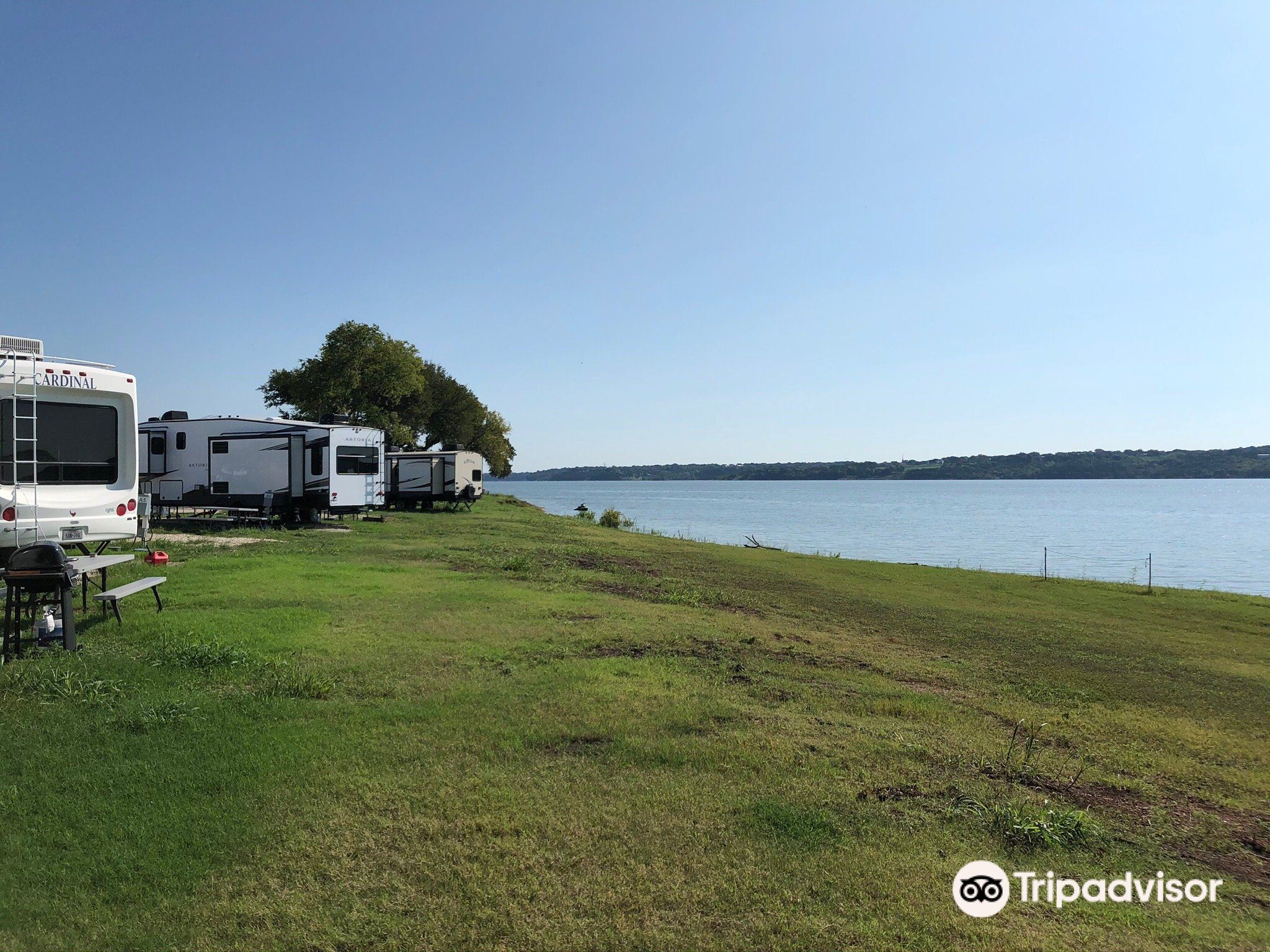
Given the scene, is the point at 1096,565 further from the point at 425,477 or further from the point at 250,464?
the point at 250,464

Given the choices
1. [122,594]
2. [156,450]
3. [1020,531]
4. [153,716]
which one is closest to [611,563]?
[122,594]

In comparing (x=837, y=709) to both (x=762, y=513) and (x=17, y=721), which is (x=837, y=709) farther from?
(x=762, y=513)

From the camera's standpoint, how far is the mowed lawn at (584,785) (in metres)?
3.44

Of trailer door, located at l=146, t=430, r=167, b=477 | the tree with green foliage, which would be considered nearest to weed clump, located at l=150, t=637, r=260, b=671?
trailer door, located at l=146, t=430, r=167, b=477

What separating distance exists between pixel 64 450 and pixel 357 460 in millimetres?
15658

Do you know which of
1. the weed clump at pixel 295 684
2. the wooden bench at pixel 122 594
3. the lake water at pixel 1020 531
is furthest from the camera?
the lake water at pixel 1020 531

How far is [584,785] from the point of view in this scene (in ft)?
15.6

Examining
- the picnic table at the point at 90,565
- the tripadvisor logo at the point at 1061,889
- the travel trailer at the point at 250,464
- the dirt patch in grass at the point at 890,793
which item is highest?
the travel trailer at the point at 250,464

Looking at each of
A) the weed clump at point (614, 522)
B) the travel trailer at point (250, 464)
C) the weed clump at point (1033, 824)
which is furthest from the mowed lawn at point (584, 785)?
the weed clump at point (614, 522)

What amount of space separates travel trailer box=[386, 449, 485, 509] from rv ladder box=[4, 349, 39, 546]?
27.8 meters

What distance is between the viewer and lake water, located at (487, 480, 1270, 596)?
30.4 metres

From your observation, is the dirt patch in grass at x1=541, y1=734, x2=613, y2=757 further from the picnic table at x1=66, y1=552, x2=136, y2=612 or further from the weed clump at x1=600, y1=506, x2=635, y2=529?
the weed clump at x1=600, y1=506, x2=635, y2=529

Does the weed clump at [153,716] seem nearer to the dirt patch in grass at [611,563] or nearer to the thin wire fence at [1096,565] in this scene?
the dirt patch in grass at [611,563]

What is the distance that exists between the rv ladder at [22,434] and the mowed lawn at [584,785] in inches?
60.3
